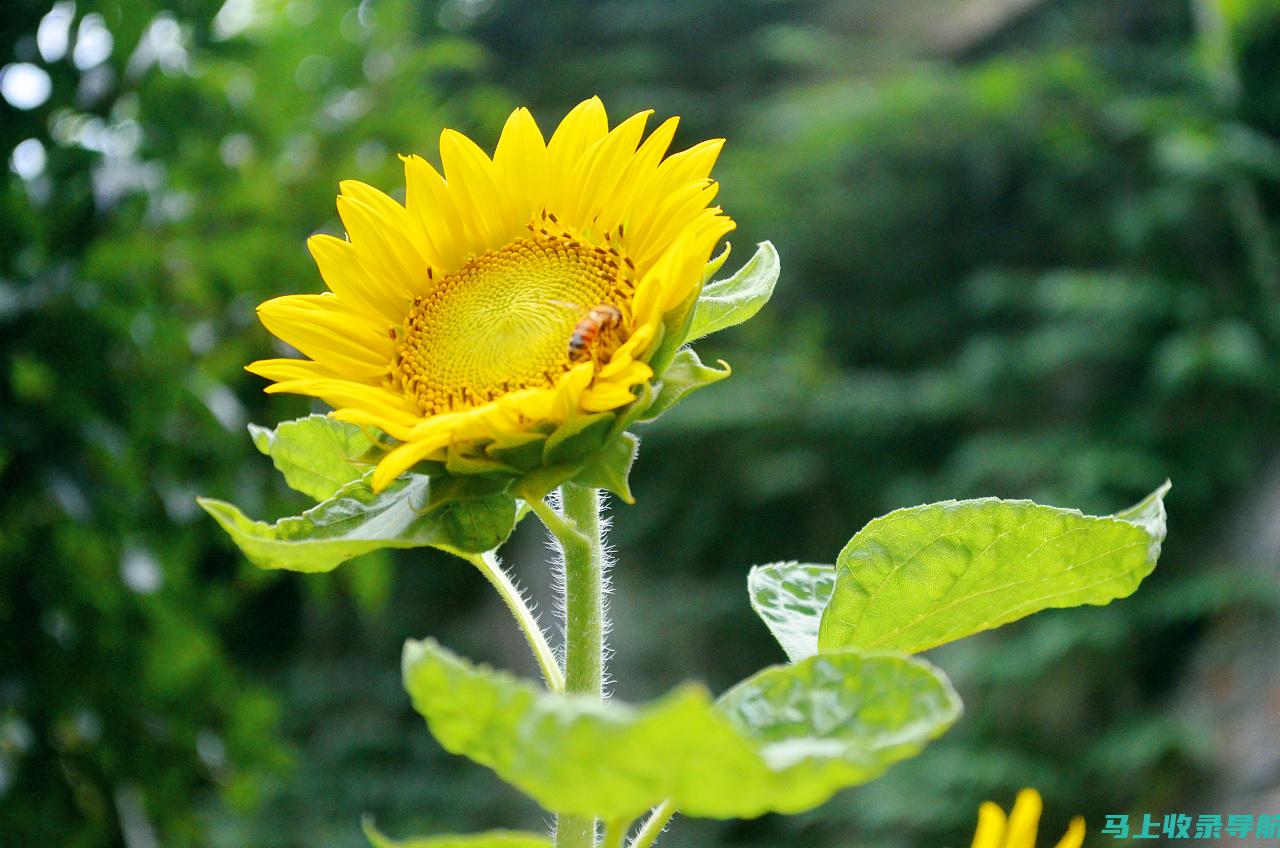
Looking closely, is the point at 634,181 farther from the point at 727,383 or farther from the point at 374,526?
the point at 727,383

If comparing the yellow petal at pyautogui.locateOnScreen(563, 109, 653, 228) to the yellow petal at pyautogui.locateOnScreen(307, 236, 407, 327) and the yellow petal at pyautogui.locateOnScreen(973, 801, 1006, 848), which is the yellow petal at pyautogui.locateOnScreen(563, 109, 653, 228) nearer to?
the yellow petal at pyautogui.locateOnScreen(307, 236, 407, 327)

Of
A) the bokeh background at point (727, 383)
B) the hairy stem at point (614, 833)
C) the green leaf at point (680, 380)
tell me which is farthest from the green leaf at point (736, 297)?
the bokeh background at point (727, 383)

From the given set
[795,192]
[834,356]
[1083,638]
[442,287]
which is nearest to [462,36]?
[795,192]

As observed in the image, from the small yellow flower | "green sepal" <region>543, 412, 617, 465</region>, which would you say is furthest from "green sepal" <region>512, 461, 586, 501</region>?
the small yellow flower

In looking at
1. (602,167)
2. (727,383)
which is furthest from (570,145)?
(727,383)

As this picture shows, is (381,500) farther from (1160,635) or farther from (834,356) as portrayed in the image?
(834,356)

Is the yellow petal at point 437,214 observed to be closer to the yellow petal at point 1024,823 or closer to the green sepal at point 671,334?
the green sepal at point 671,334
